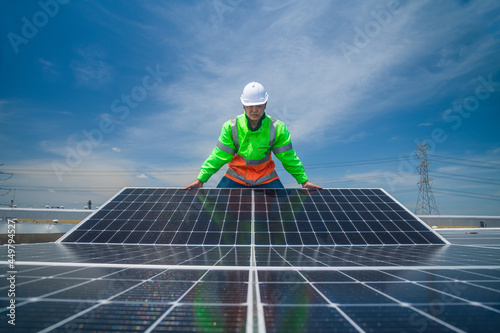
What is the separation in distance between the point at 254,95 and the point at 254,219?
389 cm

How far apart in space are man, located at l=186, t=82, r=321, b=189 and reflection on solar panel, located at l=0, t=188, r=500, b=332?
72.1 inches

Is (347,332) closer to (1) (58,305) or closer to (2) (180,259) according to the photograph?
(1) (58,305)

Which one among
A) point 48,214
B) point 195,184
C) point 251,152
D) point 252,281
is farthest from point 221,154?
point 48,214

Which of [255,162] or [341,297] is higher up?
[255,162]

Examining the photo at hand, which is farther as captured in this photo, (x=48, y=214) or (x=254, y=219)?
(x=48, y=214)

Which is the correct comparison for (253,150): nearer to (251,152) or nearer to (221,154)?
(251,152)

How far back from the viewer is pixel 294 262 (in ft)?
15.5

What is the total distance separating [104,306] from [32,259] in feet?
11.6

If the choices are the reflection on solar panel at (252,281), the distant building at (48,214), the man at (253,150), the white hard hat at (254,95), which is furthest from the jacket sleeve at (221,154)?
the distant building at (48,214)

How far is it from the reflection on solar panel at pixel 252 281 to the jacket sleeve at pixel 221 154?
197cm

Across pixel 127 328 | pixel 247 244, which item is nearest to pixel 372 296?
pixel 127 328

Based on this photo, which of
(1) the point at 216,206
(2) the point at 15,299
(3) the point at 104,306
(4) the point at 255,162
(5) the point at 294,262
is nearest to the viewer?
(3) the point at 104,306

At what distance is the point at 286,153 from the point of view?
31.5 ft

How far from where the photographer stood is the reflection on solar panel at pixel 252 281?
2211 mm
